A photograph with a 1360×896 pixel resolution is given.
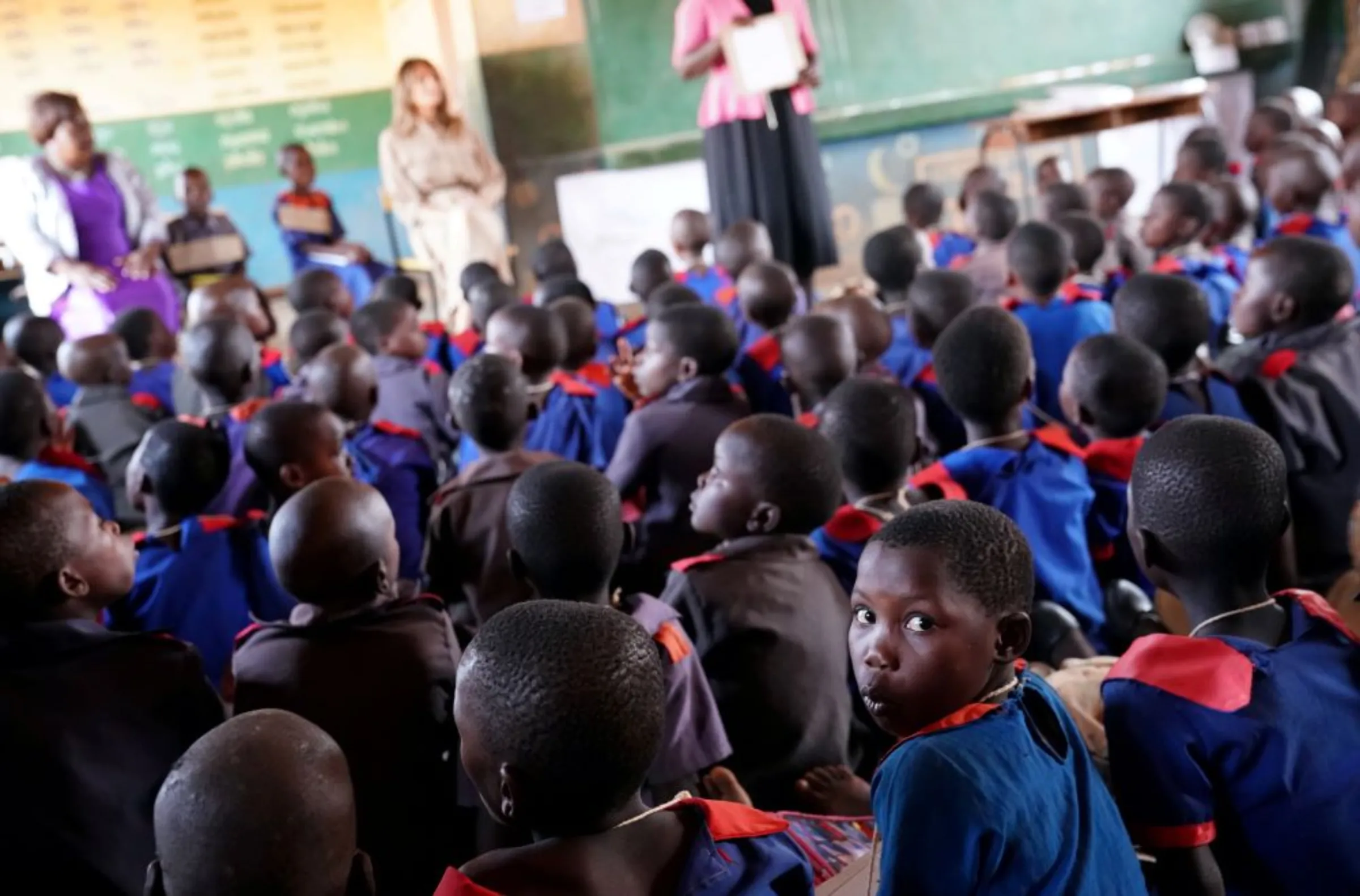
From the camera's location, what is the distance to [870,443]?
92.7 inches

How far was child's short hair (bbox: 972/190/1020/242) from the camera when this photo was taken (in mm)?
4785

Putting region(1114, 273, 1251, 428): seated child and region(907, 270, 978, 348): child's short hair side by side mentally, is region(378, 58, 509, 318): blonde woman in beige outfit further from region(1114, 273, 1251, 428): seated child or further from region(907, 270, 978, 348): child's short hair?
region(1114, 273, 1251, 428): seated child

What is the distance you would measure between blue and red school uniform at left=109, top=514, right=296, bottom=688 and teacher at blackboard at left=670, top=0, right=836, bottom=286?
12.1ft

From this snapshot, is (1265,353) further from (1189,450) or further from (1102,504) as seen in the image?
(1189,450)

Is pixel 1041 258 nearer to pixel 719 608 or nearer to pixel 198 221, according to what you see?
pixel 719 608

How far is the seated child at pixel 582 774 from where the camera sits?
108cm

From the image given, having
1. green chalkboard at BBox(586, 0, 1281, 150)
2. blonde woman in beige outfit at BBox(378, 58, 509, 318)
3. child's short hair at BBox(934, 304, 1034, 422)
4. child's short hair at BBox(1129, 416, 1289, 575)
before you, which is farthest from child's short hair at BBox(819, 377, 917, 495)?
green chalkboard at BBox(586, 0, 1281, 150)

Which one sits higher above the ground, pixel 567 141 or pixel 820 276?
pixel 567 141

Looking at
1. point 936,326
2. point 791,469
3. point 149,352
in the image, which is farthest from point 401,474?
point 149,352

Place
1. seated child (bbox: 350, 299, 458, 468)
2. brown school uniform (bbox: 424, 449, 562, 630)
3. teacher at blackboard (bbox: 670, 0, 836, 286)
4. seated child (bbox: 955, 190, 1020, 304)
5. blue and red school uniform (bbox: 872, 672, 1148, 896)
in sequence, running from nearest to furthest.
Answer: blue and red school uniform (bbox: 872, 672, 1148, 896) < brown school uniform (bbox: 424, 449, 562, 630) < seated child (bbox: 350, 299, 458, 468) < seated child (bbox: 955, 190, 1020, 304) < teacher at blackboard (bbox: 670, 0, 836, 286)

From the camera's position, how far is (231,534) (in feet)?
8.01

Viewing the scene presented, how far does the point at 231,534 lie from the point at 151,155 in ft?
21.9

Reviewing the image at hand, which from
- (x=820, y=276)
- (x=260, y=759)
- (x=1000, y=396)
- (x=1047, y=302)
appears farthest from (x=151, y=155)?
(x=260, y=759)

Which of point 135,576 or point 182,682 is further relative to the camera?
point 135,576
